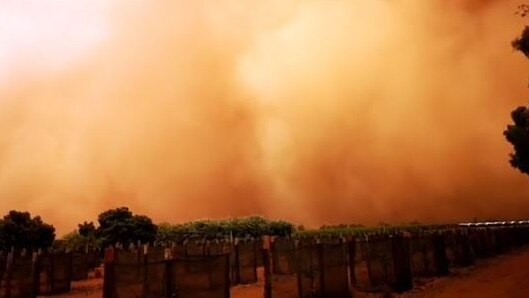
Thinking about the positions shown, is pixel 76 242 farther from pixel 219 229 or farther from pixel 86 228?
pixel 219 229

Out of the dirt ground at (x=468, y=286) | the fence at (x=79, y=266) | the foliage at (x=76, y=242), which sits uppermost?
Result: the foliage at (x=76, y=242)

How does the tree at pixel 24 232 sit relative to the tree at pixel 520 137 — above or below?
below

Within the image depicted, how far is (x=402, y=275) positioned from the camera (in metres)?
20.5

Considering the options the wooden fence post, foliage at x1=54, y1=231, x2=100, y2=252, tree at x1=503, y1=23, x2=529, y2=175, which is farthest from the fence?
tree at x1=503, y1=23, x2=529, y2=175

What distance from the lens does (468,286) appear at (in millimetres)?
21641

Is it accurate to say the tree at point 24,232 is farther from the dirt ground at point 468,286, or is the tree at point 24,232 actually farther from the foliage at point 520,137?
the foliage at point 520,137

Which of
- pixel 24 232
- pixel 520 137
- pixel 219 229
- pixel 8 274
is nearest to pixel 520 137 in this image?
pixel 520 137

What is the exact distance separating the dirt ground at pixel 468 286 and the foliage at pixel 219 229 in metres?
19.1

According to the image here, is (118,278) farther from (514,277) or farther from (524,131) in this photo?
(524,131)

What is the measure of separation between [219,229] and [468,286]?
31.3m

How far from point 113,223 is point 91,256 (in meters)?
10.5

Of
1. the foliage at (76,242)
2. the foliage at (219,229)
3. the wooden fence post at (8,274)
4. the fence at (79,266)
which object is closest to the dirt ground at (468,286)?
the fence at (79,266)

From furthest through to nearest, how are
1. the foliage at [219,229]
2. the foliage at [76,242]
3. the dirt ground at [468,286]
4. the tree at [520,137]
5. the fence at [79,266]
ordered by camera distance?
the foliage at [219,229], the foliage at [76,242], the tree at [520,137], the fence at [79,266], the dirt ground at [468,286]

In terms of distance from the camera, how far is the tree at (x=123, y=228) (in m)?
42.1
